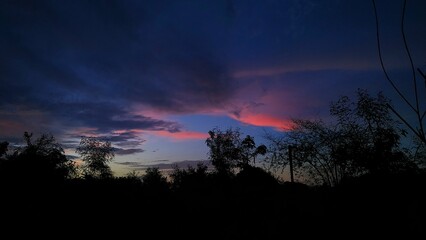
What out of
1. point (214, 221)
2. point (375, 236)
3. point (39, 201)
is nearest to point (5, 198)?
point (39, 201)

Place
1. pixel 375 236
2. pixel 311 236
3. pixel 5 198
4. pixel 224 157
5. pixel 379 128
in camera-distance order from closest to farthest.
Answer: pixel 375 236, pixel 311 236, pixel 5 198, pixel 379 128, pixel 224 157

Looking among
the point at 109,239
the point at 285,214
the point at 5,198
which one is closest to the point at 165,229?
the point at 109,239

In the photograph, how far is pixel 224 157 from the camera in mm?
58344

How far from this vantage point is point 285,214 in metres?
13.7

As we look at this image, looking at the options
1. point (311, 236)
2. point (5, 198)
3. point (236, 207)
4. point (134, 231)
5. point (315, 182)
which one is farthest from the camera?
point (315, 182)

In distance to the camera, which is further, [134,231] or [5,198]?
[5,198]

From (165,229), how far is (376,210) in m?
9.45

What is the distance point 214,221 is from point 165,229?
2488 millimetres

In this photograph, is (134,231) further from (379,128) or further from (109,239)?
(379,128)

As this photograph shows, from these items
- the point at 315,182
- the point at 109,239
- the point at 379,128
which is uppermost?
the point at 379,128

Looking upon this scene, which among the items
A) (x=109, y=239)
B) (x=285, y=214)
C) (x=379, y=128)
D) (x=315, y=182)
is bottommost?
(x=109, y=239)

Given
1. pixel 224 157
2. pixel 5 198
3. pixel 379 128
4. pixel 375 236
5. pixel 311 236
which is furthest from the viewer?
pixel 224 157

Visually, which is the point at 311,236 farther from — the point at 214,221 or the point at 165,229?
the point at 165,229

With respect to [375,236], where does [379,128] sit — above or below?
above
